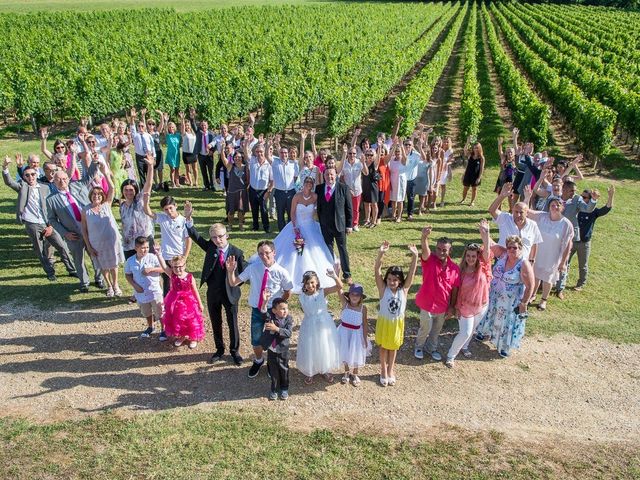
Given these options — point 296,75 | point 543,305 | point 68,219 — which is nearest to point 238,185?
point 68,219

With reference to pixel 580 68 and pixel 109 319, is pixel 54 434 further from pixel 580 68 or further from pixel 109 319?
pixel 580 68

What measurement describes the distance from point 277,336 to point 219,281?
113 centimetres

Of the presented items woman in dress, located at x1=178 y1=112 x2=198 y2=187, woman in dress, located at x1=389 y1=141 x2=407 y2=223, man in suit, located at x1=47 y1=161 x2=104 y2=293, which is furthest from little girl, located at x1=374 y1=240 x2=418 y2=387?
woman in dress, located at x1=178 y1=112 x2=198 y2=187

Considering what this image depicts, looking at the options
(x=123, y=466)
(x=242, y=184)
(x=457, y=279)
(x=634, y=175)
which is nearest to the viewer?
(x=123, y=466)

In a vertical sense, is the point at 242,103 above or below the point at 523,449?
above

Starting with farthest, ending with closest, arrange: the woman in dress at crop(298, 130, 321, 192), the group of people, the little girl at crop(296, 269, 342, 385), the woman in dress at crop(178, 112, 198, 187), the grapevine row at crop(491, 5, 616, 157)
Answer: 1. the grapevine row at crop(491, 5, 616, 157)
2. the woman in dress at crop(178, 112, 198, 187)
3. the woman in dress at crop(298, 130, 321, 192)
4. the group of people
5. the little girl at crop(296, 269, 342, 385)

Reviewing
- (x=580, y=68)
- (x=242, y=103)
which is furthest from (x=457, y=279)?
(x=580, y=68)

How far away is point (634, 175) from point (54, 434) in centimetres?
1753

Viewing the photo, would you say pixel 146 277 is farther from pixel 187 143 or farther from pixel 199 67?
pixel 199 67

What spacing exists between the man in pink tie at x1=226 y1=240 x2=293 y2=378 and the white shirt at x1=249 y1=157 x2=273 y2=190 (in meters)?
4.50

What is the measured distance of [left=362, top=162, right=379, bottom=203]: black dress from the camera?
11.1m

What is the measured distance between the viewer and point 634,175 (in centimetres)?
1714

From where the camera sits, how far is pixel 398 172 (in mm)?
11453

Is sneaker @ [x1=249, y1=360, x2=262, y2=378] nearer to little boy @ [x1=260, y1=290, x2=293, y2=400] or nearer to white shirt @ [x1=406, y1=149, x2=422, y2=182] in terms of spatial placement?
little boy @ [x1=260, y1=290, x2=293, y2=400]
